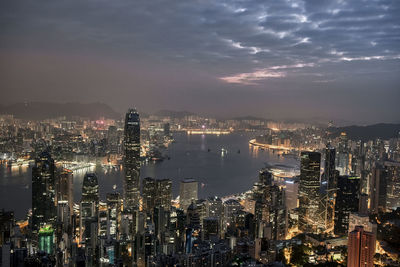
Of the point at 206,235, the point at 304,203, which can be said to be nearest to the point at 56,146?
the point at 206,235

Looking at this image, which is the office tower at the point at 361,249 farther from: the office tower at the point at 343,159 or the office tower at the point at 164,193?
the office tower at the point at 343,159

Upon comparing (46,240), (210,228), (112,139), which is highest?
(112,139)

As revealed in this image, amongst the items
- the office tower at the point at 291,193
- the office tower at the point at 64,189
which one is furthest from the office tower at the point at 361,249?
the office tower at the point at 64,189

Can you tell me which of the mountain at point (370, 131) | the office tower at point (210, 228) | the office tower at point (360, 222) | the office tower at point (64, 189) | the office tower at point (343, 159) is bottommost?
the office tower at point (210, 228)

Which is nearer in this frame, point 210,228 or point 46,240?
point 46,240

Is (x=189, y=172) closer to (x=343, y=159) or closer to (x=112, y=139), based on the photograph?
(x=112, y=139)

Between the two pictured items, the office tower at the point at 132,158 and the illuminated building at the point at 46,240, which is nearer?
the illuminated building at the point at 46,240

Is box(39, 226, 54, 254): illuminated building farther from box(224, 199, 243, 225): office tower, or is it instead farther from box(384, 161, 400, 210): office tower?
box(384, 161, 400, 210): office tower

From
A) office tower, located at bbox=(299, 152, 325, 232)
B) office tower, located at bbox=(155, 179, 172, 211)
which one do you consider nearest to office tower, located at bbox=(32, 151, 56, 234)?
office tower, located at bbox=(155, 179, 172, 211)


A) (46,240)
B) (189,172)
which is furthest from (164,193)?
(46,240)
